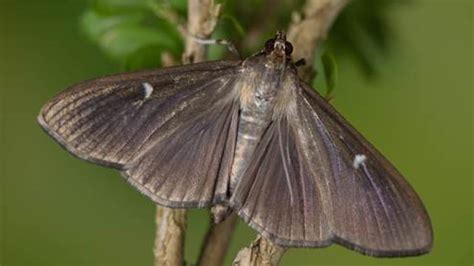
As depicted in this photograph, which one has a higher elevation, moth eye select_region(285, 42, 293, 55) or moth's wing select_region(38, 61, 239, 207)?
moth eye select_region(285, 42, 293, 55)

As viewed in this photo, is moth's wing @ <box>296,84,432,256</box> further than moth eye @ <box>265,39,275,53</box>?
No

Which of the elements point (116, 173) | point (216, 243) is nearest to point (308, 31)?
point (216, 243)

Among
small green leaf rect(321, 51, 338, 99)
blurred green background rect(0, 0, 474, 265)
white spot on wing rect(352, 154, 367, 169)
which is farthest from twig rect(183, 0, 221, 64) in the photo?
blurred green background rect(0, 0, 474, 265)

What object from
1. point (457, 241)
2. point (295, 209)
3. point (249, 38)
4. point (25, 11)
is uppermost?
point (25, 11)

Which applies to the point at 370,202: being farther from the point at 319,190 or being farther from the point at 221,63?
the point at 221,63

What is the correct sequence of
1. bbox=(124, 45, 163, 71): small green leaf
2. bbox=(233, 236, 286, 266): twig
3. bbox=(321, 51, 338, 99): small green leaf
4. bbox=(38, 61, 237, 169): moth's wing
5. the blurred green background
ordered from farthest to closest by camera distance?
the blurred green background, bbox=(124, 45, 163, 71): small green leaf, bbox=(321, 51, 338, 99): small green leaf, bbox=(38, 61, 237, 169): moth's wing, bbox=(233, 236, 286, 266): twig

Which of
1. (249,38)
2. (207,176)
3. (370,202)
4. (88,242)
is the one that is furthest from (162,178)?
(88,242)

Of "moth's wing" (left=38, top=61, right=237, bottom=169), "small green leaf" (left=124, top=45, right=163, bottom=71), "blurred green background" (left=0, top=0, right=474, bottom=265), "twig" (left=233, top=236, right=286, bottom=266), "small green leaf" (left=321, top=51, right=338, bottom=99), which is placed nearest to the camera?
"twig" (left=233, top=236, right=286, bottom=266)

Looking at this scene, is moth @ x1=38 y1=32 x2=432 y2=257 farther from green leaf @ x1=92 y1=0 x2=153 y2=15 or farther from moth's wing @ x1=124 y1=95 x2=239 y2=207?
green leaf @ x1=92 y1=0 x2=153 y2=15
